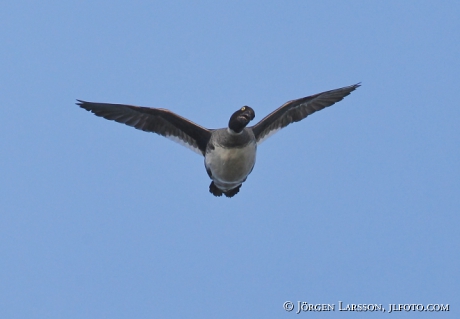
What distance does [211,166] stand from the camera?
1532 centimetres

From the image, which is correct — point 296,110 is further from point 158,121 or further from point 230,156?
point 158,121

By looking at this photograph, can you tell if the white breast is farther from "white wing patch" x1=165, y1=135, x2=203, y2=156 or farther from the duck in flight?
"white wing patch" x1=165, y1=135, x2=203, y2=156

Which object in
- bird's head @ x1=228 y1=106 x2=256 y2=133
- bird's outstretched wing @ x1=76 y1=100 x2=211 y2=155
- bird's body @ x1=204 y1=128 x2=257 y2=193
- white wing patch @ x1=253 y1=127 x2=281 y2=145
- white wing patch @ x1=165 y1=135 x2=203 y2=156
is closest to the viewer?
bird's head @ x1=228 y1=106 x2=256 y2=133

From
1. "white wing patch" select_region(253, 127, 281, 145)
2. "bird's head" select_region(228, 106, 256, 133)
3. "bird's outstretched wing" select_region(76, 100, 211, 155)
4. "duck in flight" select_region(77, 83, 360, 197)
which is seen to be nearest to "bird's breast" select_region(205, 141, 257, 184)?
"duck in flight" select_region(77, 83, 360, 197)

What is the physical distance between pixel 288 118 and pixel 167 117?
291 centimetres

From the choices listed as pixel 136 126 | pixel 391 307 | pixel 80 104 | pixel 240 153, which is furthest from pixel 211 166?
pixel 391 307

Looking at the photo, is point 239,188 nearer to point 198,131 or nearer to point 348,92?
point 198,131

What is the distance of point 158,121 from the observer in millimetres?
16125

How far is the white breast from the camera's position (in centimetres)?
1480

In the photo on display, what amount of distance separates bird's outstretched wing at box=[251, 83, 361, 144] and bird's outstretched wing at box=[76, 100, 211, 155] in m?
1.32

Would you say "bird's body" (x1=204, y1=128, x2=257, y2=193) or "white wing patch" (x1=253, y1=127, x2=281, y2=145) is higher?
"white wing patch" (x1=253, y1=127, x2=281, y2=145)

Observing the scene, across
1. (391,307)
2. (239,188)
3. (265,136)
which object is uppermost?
(265,136)

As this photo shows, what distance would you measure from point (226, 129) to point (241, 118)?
0.85 metres

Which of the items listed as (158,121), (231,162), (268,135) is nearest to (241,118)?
(231,162)
